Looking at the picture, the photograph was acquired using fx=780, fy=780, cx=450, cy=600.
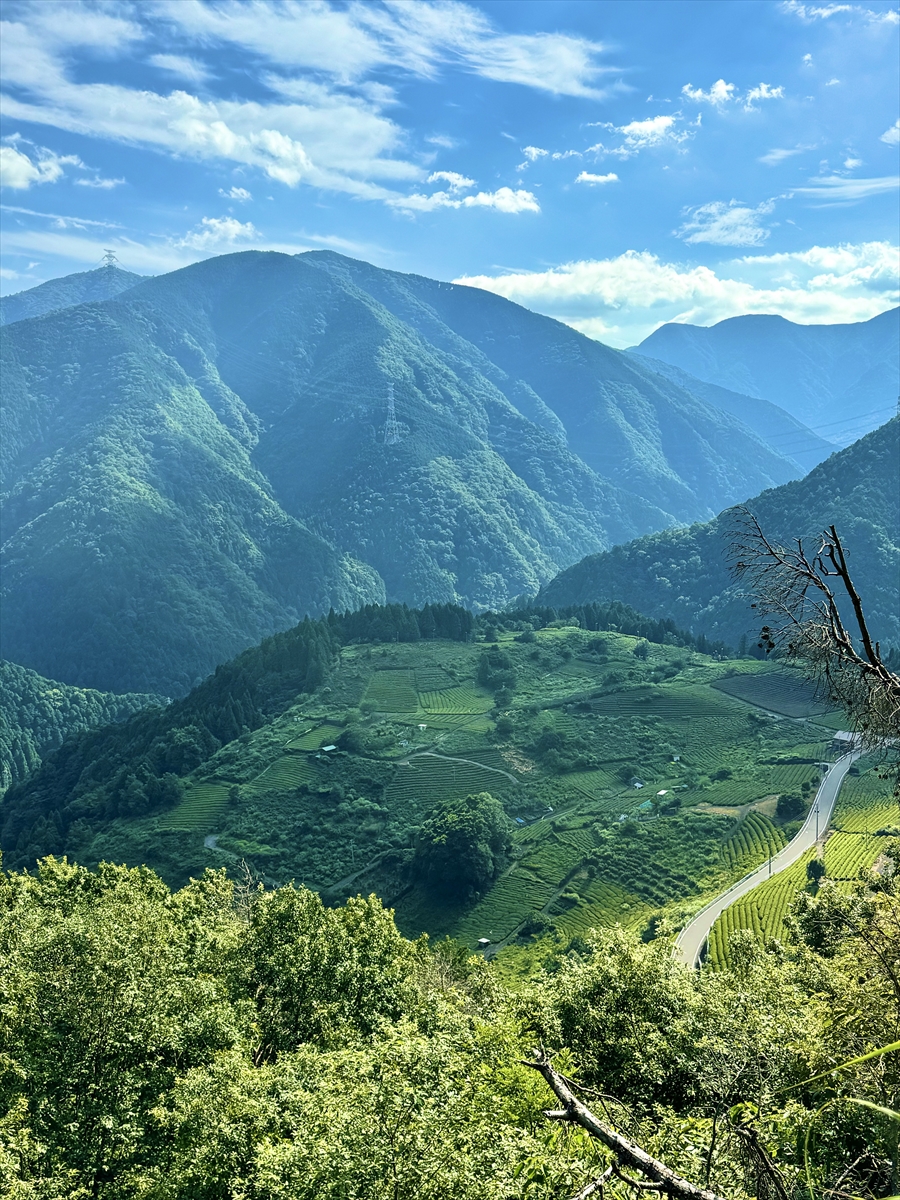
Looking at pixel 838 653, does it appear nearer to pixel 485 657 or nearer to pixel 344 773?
pixel 344 773

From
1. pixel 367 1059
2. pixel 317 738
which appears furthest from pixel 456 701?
pixel 367 1059

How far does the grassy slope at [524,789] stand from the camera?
374ft

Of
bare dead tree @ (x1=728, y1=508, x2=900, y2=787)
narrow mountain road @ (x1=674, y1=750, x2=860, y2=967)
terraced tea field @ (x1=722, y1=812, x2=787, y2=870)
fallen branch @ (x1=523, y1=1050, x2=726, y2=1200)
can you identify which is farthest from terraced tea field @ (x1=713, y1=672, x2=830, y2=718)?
fallen branch @ (x1=523, y1=1050, x2=726, y2=1200)

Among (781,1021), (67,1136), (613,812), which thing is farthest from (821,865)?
(67,1136)

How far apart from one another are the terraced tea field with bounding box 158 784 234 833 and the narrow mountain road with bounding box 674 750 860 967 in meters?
86.3

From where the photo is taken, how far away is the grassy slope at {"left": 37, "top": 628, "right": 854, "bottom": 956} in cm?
11400

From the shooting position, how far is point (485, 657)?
194 m

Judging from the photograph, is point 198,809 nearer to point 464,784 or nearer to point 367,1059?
point 464,784

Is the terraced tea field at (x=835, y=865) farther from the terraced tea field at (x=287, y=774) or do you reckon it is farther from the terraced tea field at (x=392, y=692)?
the terraced tea field at (x=392, y=692)

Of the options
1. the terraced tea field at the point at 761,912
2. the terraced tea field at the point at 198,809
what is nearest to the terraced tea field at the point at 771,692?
the terraced tea field at the point at 761,912

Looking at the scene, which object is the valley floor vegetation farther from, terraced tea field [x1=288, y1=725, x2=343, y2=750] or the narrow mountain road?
terraced tea field [x1=288, y1=725, x2=343, y2=750]

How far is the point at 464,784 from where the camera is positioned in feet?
479

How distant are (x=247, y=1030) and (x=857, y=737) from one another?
34.5 meters

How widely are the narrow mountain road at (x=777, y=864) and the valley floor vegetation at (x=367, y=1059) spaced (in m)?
42.5
